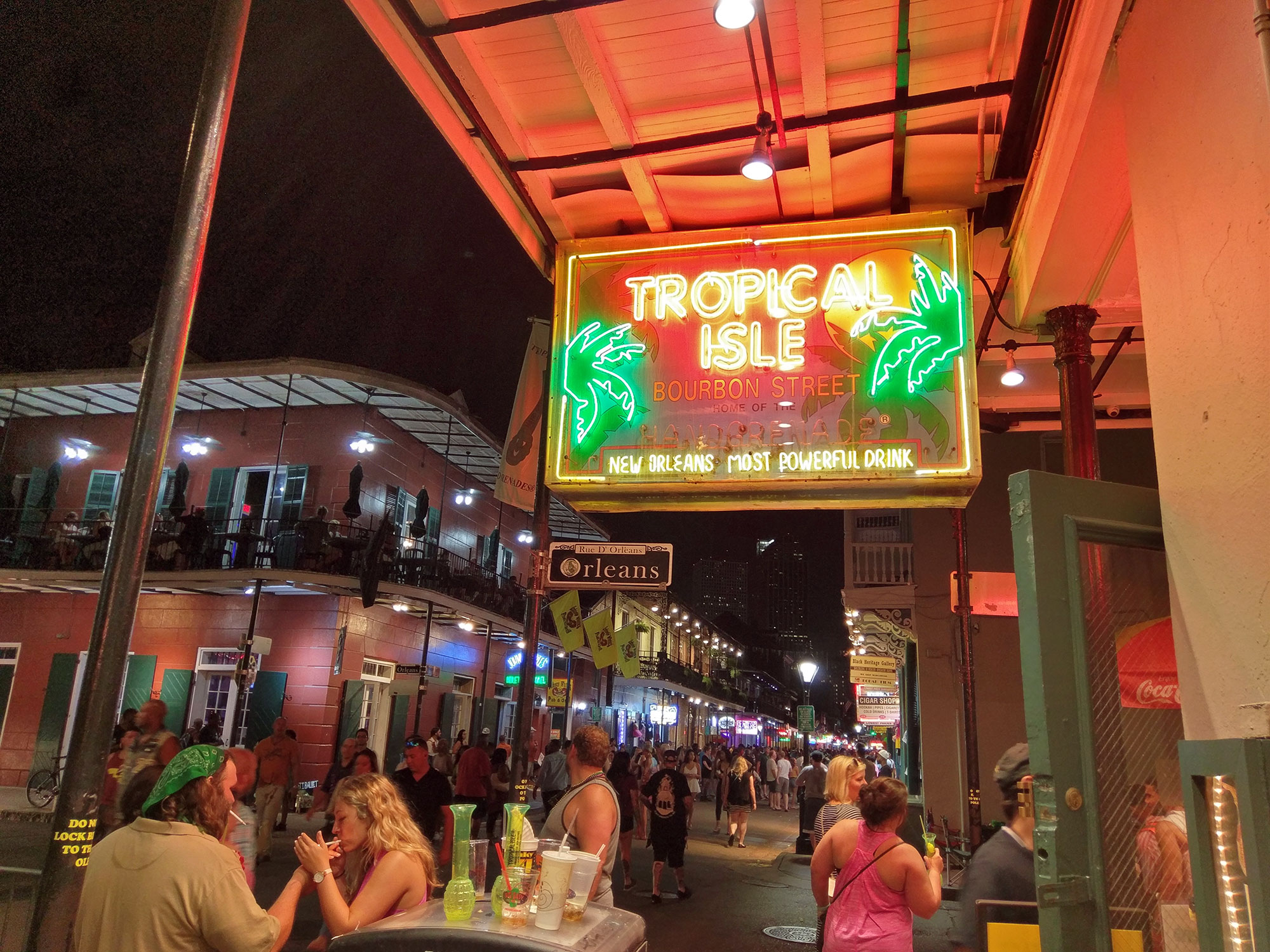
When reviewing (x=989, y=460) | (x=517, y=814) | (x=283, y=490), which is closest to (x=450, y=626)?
(x=283, y=490)

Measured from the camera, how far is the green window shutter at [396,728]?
22.0 m

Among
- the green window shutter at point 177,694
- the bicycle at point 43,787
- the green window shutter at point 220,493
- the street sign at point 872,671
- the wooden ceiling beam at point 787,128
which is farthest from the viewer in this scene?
the street sign at point 872,671

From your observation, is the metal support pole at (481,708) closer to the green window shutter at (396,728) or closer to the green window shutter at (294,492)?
the green window shutter at (396,728)

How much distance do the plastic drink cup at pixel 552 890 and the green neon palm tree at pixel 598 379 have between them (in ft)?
10.1

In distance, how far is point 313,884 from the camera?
357cm

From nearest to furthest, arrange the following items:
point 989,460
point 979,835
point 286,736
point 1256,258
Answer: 1. point 1256,258
2. point 979,835
3. point 286,736
4. point 989,460

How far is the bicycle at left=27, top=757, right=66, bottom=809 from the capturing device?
1750 centimetres

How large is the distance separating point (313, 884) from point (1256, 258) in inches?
155

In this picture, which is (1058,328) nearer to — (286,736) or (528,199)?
(528,199)

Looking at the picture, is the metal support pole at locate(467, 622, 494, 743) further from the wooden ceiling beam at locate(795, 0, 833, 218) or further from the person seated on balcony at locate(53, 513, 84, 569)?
the wooden ceiling beam at locate(795, 0, 833, 218)

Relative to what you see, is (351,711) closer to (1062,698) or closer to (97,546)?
(97,546)

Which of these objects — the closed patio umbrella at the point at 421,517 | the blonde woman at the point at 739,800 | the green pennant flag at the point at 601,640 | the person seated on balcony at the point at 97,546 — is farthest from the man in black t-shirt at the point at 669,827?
the person seated on balcony at the point at 97,546

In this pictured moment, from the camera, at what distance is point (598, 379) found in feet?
19.2

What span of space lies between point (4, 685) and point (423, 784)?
19106 mm
